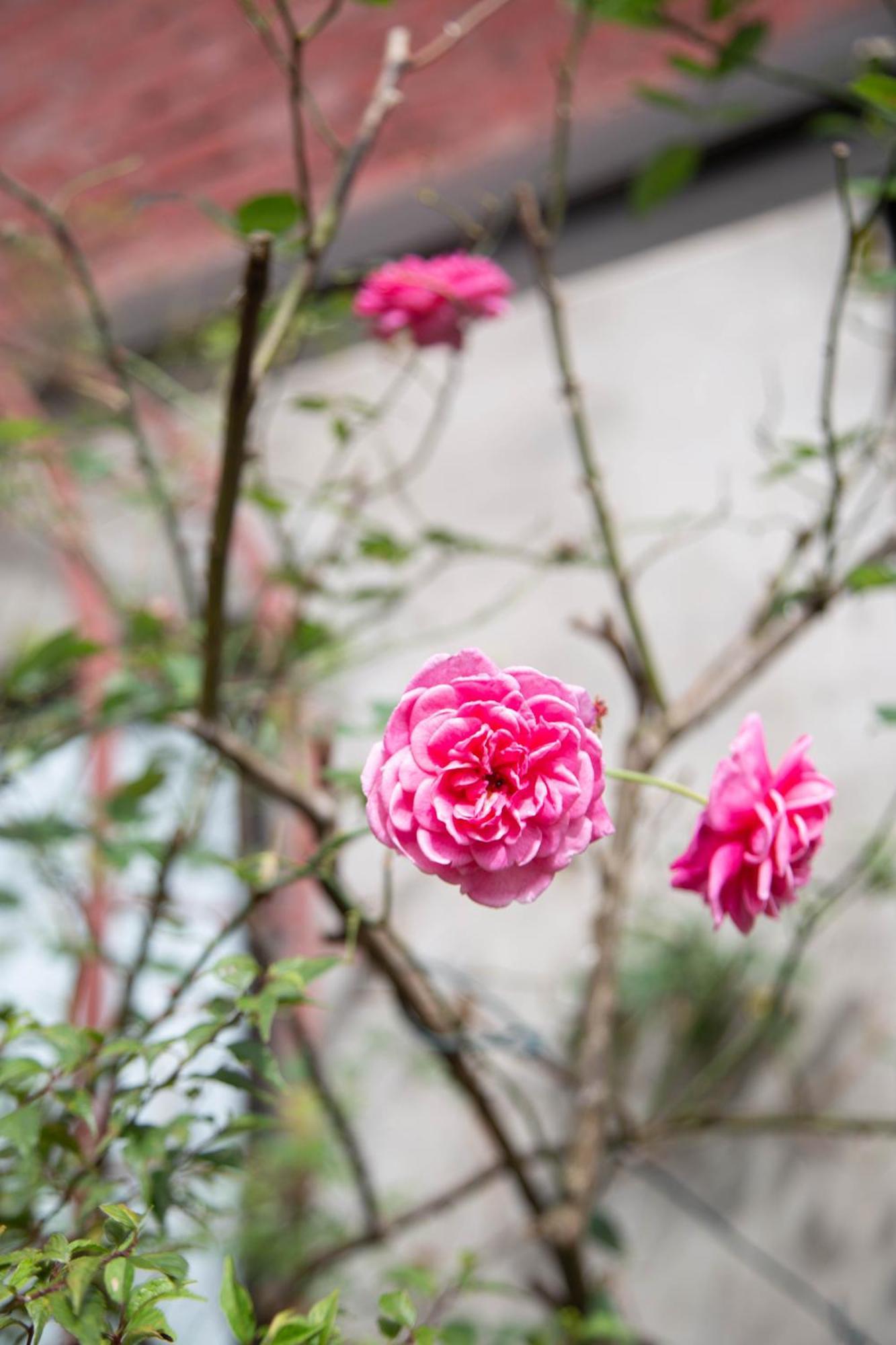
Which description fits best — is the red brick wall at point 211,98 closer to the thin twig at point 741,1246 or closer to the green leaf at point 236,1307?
the thin twig at point 741,1246

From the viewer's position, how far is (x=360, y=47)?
197 cm

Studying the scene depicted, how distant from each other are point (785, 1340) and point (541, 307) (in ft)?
4.80

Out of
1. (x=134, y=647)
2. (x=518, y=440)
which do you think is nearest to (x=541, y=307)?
(x=518, y=440)

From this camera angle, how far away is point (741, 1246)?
130 centimetres

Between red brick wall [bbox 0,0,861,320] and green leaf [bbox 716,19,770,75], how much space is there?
78 cm

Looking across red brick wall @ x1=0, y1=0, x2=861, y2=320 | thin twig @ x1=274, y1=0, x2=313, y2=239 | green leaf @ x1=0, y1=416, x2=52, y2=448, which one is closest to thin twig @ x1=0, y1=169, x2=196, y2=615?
green leaf @ x1=0, y1=416, x2=52, y2=448

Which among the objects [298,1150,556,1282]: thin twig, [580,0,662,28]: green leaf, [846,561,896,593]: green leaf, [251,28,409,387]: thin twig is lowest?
[298,1150,556,1282]: thin twig

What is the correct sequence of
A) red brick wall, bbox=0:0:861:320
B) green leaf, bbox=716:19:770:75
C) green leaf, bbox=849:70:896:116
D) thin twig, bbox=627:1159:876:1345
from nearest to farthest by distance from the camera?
green leaf, bbox=849:70:896:116 → green leaf, bbox=716:19:770:75 → thin twig, bbox=627:1159:876:1345 → red brick wall, bbox=0:0:861:320

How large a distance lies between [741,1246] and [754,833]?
3.42ft

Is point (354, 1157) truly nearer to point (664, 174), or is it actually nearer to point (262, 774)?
point (262, 774)

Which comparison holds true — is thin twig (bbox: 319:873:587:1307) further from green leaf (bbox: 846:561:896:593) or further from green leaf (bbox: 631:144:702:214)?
green leaf (bbox: 631:144:702:214)

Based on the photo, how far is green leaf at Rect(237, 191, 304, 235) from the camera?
75 centimetres

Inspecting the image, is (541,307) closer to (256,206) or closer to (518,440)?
(518,440)

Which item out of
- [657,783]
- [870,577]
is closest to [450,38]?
[870,577]
